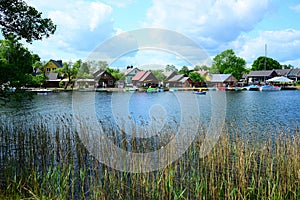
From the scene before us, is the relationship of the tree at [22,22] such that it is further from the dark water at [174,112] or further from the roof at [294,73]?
the roof at [294,73]

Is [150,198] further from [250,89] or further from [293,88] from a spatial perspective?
[293,88]

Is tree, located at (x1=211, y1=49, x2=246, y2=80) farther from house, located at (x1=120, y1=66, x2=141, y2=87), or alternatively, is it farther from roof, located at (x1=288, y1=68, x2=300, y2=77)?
house, located at (x1=120, y1=66, x2=141, y2=87)

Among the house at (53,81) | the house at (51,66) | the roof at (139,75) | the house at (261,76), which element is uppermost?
the house at (51,66)

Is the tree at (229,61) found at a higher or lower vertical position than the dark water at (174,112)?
higher

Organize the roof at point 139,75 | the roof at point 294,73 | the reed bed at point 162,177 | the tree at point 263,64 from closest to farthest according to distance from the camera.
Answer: the reed bed at point 162,177 < the roof at point 139,75 < the roof at point 294,73 < the tree at point 263,64

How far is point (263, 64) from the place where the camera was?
81562mm

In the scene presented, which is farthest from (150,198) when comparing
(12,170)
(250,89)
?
(250,89)

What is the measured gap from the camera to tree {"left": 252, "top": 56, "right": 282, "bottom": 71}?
8156 centimetres

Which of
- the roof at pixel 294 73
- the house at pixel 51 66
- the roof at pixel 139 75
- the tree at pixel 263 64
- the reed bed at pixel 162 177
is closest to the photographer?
the reed bed at pixel 162 177

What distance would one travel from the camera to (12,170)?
6578mm

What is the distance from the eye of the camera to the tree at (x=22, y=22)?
7200 millimetres

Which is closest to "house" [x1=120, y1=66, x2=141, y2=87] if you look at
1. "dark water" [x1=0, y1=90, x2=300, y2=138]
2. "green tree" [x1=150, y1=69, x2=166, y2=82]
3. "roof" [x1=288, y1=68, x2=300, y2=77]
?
"green tree" [x1=150, y1=69, x2=166, y2=82]

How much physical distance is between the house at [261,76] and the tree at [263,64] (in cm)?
709

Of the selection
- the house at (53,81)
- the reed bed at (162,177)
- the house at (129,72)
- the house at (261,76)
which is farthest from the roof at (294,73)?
the house at (129,72)
